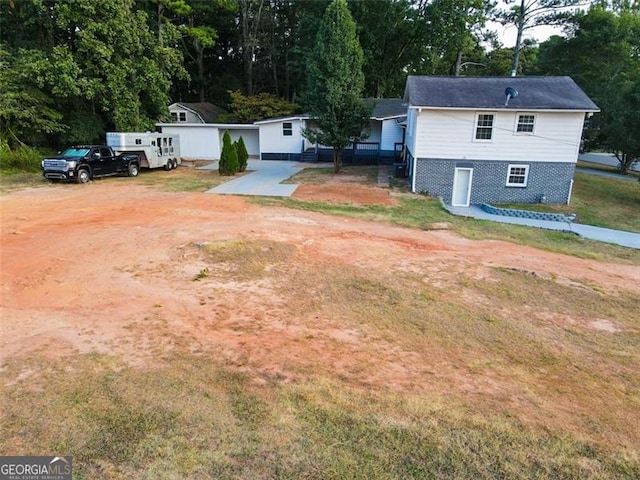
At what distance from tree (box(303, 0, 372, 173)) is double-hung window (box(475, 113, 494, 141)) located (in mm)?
6174

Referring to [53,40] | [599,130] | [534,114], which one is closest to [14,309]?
[534,114]

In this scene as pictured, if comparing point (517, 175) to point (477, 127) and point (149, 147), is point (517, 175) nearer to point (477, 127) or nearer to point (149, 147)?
point (477, 127)

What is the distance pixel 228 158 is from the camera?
70.7ft

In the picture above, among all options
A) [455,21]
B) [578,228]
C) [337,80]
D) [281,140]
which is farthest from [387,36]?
[578,228]

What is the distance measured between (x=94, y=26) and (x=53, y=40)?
15.9ft

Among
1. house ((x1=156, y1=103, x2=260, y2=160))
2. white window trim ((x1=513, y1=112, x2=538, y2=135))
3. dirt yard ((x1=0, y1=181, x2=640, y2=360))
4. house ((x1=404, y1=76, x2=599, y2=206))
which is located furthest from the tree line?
dirt yard ((x1=0, y1=181, x2=640, y2=360))

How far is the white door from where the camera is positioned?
17688 millimetres

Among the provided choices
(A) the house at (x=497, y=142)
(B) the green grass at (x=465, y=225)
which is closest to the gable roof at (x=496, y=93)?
(A) the house at (x=497, y=142)

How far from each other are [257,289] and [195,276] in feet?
4.35

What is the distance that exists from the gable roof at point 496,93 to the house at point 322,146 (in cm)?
725

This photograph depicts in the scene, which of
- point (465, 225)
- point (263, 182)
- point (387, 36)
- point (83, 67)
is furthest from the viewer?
point (387, 36)

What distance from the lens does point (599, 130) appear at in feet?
97.0

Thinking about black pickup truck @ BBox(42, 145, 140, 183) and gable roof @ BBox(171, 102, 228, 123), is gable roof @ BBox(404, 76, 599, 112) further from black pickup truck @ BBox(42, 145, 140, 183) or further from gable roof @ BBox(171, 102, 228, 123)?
gable roof @ BBox(171, 102, 228, 123)

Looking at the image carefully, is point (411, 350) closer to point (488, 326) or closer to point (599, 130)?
point (488, 326)
